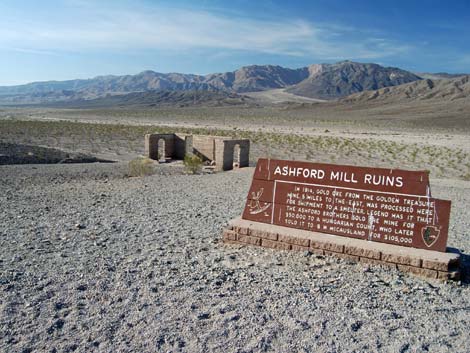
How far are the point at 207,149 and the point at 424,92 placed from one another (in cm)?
11995

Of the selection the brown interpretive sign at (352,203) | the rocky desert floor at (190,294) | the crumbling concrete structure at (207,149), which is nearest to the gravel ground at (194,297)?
the rocky desert floor at (190,294)

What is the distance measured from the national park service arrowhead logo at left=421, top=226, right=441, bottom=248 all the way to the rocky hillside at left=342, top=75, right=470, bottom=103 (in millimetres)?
113903

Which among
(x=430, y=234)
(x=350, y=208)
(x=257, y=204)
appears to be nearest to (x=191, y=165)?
(x=257, y=204)

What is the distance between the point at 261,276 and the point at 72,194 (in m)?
7.10

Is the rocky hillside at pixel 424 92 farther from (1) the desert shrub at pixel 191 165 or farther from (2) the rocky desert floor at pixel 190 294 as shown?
(2) the rocky desert floor at pixel 190 294

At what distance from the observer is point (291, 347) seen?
13.4 feet

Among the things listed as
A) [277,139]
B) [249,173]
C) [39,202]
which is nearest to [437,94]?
[277,139]

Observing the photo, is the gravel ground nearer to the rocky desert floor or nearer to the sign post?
the rocky desert floor

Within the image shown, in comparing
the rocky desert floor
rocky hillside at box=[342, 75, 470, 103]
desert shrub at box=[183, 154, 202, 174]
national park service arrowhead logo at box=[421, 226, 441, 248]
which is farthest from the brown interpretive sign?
rocky hillside at box=[342, 75, 470, 103]

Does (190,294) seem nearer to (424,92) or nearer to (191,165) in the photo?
(191,165)

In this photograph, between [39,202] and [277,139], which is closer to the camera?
[39,202]

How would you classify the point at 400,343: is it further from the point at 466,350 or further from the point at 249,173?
the point at 249,173

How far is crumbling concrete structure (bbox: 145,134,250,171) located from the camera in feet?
60.2

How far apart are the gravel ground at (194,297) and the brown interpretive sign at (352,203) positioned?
525mm
